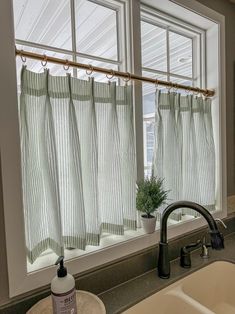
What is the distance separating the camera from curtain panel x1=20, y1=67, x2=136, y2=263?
0.96 meters

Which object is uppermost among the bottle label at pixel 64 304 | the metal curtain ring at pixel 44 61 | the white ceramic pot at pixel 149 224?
the metal curtain ring at pixel 44 61

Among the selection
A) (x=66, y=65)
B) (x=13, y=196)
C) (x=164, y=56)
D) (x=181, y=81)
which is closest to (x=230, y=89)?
(x=181, y=81)

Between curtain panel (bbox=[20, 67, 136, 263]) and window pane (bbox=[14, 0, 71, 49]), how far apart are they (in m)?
0.23

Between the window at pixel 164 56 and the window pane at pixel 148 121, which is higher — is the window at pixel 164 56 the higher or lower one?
the higher one

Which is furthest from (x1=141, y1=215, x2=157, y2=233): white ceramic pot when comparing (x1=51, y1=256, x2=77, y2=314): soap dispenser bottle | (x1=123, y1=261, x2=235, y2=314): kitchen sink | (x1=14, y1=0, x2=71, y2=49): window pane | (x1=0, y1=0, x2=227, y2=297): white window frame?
(x1=14, y1=0, x2=71, y2=49): window pane

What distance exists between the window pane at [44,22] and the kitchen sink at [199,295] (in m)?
1.20

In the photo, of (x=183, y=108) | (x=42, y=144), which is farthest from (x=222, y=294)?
(x=42, y=144)

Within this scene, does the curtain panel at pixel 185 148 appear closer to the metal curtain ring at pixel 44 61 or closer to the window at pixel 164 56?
the window at pixel 164 56

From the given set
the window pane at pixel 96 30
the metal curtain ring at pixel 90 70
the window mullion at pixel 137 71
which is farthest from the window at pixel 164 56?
the metal curtain ring at pixel 90 70

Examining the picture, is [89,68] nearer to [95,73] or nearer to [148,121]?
[95,73]

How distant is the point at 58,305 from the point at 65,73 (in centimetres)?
92

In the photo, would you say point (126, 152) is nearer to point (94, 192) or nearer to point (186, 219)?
point (94, 192)

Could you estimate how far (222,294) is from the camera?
1258 millimetres

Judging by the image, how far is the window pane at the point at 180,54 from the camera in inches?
63.3
